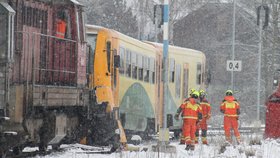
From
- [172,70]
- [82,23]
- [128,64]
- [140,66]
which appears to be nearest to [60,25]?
[82,23]

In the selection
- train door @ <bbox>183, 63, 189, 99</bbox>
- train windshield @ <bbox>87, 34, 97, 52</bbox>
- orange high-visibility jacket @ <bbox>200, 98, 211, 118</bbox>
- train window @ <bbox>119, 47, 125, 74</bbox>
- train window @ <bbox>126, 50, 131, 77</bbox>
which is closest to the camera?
train windshield @ <bbox>87, 34, 97, 52</bbox>

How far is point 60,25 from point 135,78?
231 inches

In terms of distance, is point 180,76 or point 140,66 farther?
point 180,76

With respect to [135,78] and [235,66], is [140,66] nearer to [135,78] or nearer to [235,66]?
[135,78]

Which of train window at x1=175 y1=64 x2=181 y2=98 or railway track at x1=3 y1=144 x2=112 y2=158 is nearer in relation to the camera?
railway track at x1=3 y1=144 x2=112 y2=158

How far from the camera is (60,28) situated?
614 inches

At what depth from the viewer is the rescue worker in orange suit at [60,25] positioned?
15.5 m

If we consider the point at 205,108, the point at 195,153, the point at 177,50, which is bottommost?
the point at 195,153

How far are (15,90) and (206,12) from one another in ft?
174

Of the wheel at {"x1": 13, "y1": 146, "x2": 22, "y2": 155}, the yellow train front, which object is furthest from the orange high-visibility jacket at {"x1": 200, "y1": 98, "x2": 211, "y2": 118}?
the wheel at {"x1": 13, "y1": 146, "x2": 22, "y2": 155}

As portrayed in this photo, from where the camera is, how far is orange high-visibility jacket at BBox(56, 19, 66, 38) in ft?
50.7

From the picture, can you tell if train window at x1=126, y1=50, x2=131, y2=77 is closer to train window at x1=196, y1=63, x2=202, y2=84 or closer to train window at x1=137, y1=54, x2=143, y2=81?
train window at x1=137, y1=54, x2=143, y2=81

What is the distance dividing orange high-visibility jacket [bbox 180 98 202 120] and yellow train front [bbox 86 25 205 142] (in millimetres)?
1629

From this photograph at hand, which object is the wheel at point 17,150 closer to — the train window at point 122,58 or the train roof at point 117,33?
the train roof at point 117,33
